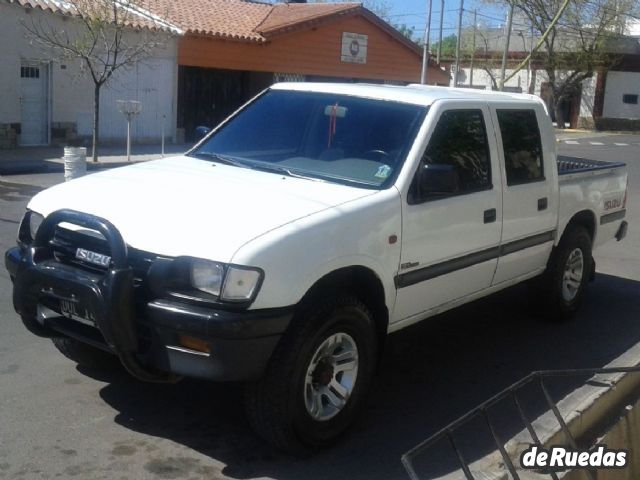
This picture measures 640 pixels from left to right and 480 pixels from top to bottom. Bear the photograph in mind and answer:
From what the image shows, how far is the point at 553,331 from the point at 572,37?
4017 cm

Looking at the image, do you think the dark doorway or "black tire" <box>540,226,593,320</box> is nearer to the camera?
"black tire" <box>540,226,593,320</box>

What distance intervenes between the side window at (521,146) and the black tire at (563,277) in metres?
0.81

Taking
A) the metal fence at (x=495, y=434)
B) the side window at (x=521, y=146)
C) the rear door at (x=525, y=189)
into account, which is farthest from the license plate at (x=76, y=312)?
the side window at (x=521, y=146)

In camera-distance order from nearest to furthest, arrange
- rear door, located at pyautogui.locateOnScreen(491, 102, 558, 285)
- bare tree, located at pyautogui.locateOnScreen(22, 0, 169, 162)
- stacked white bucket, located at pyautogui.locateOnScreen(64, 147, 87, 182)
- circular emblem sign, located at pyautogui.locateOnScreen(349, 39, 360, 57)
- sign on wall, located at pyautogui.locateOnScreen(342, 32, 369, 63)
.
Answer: rear door, located at pyautogui.locateOnScreen(491, 102, 558, 285) < stacked white bucket, located at pyautogui.locateOnScreen(64, 147, 87, 182) < bare tree, located at pyautogui.locateOnScreen(22, 0, 169, 162) < sign on wall, located at pyautogui.locateOnScreen(342, 32, 369, 63) < circular emblem sign, located at pyautogui.locateOnScreen(349, 39, 360, 57)

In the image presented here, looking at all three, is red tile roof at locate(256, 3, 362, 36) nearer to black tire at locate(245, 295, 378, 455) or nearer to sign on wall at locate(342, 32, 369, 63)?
sign on wall at locate(342, 32, 369, 63)

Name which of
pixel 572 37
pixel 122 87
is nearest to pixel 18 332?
pixel 122 87

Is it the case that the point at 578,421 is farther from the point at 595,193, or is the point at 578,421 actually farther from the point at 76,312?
the point at 595,193

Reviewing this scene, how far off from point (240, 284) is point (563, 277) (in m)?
3.87

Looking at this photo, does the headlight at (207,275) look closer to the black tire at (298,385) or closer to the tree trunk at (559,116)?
the black tire at (298,385)

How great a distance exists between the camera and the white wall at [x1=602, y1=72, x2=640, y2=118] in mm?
46219

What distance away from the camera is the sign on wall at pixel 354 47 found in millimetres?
28344

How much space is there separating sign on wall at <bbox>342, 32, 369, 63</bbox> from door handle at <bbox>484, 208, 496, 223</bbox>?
77.1 ft

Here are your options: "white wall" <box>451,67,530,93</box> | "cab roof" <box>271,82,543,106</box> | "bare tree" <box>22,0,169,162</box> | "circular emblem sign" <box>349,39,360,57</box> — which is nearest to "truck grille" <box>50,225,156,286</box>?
"cab roof" <box>271,82,543,106</box>

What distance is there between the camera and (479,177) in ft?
18.3
